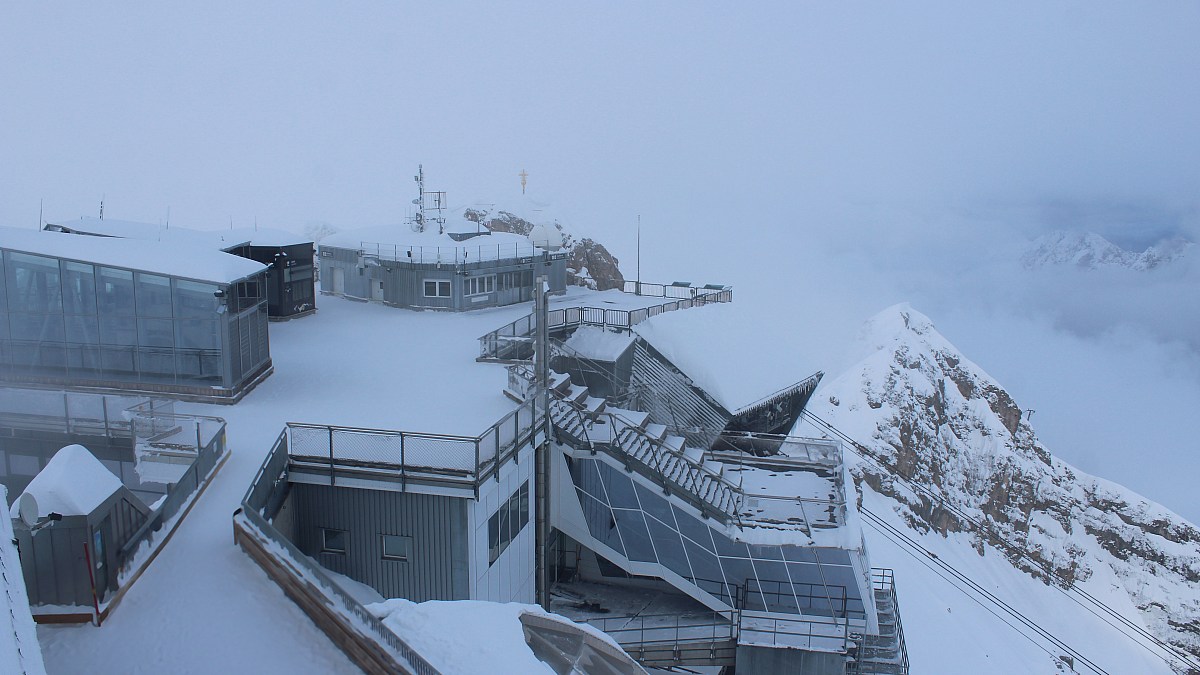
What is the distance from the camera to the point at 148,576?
35.3 ft

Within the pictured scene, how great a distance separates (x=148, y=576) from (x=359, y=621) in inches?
127

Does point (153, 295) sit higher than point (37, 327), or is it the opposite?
point (153, 295)

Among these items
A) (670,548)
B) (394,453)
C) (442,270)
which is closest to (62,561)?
(394,453)

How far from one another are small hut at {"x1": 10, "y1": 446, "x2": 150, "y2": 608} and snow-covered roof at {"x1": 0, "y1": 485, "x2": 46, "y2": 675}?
1.81 metres

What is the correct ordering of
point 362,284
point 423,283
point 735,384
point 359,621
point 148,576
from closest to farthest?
point 359,621, point 148,576, point 735,384, point 423,283, point 362,284

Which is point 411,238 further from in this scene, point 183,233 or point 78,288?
point 78,288

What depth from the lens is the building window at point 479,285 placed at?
3306cm

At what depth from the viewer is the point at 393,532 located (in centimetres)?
1540

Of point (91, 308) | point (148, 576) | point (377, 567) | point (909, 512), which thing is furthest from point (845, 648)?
point (909, 512)

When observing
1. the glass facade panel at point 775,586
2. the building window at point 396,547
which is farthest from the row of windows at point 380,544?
the glass facade panel at point 775,586

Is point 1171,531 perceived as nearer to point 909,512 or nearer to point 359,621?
point 909,512

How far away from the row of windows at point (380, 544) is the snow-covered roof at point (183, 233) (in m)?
16.0

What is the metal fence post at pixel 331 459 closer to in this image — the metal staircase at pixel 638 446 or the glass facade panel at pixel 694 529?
the metal staircase at pixel 638 446

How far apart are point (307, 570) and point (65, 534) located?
2.68 meters
